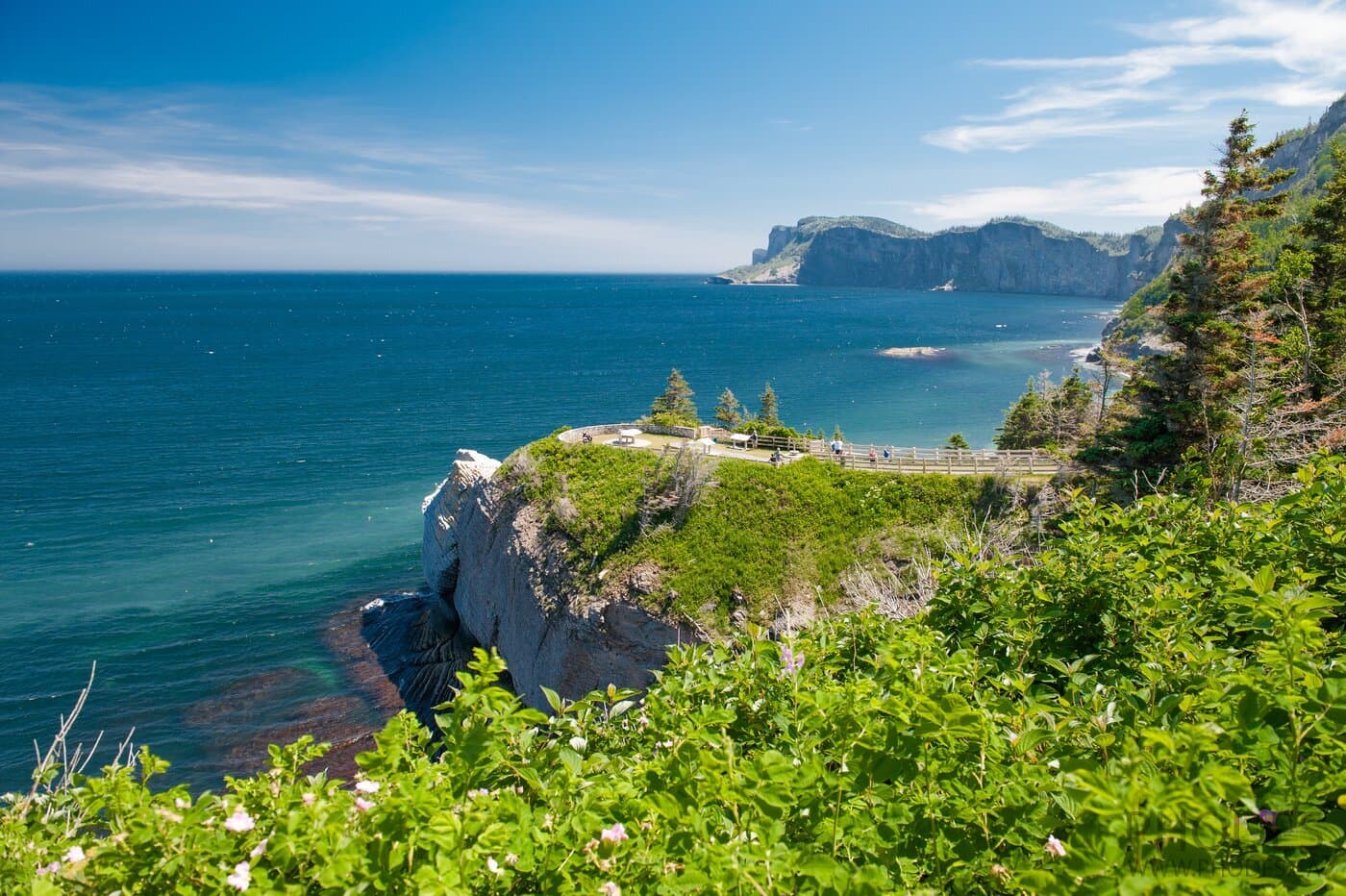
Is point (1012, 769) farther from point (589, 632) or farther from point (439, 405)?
point (439, 405)

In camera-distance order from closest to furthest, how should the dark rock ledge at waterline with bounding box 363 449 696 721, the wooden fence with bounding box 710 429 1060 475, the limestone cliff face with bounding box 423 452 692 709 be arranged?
the limestone cliff face with bounding box 423 452 692 709 → the dark rock ledge at waterline with bounding box 363 449 696 721 → the wooden fence with bounding box 710 429 1060 475

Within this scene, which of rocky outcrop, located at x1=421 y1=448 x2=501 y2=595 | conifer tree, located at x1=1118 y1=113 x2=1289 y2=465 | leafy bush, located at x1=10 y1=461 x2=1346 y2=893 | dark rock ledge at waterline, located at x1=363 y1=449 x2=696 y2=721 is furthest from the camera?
rocky outcrop, located at x1=421 y1=448 x2=501 y2=595

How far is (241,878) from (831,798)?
2643mm

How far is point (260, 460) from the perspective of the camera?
5406 cm

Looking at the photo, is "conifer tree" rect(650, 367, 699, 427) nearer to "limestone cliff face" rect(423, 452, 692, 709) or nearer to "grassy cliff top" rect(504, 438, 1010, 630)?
"limestone cliff face" rect(423, 452, 692, 709)

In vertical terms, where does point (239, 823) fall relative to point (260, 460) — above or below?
above

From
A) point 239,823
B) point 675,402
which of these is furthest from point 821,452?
point 239,823

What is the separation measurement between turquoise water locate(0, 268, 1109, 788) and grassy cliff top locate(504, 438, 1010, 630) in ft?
38.6

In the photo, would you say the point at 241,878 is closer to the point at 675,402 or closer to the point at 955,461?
the point at 955,461

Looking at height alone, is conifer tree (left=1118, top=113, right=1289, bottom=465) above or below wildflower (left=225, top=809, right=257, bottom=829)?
above

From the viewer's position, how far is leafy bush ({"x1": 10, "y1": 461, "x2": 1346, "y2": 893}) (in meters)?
2.75

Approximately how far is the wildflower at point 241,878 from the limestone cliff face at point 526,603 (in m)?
17.6

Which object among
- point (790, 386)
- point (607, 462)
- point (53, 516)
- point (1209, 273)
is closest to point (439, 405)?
point (53, 516)

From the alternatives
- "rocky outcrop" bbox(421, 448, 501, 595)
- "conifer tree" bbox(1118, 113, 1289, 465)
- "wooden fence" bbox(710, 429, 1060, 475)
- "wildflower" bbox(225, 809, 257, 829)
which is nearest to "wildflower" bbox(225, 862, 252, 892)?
"wildflower" bbox(225, 809, 257, 829)
